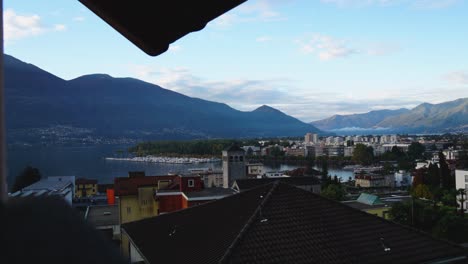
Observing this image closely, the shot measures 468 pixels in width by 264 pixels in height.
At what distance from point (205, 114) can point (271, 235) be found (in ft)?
512

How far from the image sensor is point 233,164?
20.0 meters

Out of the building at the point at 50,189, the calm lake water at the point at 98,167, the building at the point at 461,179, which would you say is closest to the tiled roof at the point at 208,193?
the building at the point at 50,189

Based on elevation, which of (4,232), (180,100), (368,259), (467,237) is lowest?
(467,237)

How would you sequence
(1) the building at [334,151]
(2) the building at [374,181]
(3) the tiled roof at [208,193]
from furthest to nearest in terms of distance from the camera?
1. (1) the building at [334,151]
2. (2) the building at [374,181]
3. (3) the tiled roof at [208,193]

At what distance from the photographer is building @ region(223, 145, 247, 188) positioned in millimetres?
19641

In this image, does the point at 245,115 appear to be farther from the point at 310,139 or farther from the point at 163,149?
the point at 163,149

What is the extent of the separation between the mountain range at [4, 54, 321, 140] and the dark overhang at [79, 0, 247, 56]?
3394 inches

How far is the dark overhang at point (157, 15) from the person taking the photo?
722 millimetres

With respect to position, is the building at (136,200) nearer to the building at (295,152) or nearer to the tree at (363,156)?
the tree at (363,156)

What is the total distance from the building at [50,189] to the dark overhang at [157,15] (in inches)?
12.1

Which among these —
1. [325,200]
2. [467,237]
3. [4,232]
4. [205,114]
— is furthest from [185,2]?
[205,114]

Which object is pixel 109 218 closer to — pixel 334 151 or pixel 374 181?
pixel 374 181

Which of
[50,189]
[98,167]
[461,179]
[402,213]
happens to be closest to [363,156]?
[98,167]

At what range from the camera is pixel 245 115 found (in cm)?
19575
